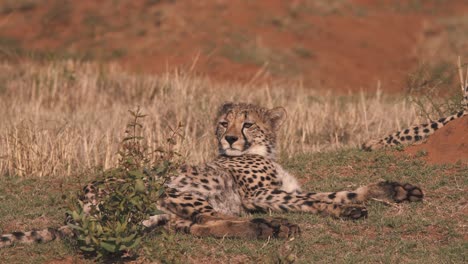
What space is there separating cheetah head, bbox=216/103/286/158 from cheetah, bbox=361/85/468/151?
1413 millimetres

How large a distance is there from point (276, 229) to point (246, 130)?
1.93 meters

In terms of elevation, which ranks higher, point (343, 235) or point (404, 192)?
point (404, 192)

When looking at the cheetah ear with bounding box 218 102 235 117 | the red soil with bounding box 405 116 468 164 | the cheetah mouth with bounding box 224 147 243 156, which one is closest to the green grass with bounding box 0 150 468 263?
the red soil with bounding box 405 116 468 164

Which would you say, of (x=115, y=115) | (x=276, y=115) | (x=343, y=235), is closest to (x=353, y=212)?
(x=343, y=235)

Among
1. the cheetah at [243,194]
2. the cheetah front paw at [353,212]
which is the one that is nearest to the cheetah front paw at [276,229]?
the cheetah at [243,194]

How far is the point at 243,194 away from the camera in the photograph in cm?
651

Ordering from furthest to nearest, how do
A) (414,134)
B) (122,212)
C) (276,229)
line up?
(414,134)
(276,229)
(122,212)

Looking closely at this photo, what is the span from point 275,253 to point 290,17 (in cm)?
1939

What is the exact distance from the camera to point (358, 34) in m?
23.8

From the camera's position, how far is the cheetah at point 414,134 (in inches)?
334

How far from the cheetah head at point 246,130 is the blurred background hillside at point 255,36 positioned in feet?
31.0

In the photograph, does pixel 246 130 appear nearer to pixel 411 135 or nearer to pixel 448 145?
pixel 448 145

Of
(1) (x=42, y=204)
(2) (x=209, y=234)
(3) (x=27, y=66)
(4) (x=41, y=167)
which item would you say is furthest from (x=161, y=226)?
(3) (x=27, y=66)

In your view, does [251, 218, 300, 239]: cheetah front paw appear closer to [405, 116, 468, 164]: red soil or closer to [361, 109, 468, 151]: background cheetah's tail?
[405, 116, 468, 164]: red soil
